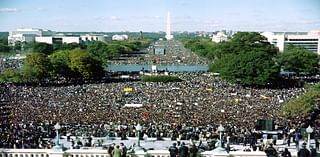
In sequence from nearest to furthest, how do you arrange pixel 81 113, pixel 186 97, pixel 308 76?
pixel 81 113, pixel 186 97, pixel 308 76

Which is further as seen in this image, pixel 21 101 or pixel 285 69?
pixel 285 69

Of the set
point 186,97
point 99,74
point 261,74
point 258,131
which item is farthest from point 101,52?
point 258,131

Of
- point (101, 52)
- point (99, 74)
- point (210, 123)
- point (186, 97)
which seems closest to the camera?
point (210, 123)

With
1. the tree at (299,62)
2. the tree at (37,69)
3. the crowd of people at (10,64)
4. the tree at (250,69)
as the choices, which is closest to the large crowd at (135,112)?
the tree at (250,69)

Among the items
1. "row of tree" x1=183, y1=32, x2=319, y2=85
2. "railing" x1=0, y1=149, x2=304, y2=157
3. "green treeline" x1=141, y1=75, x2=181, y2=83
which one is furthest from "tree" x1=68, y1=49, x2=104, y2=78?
"railing" x1=0, y1=149, x2=304, y2=157

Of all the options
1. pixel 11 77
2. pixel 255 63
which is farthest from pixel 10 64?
pixel 255 63

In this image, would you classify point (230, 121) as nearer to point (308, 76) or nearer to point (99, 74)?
point (99, 74)
